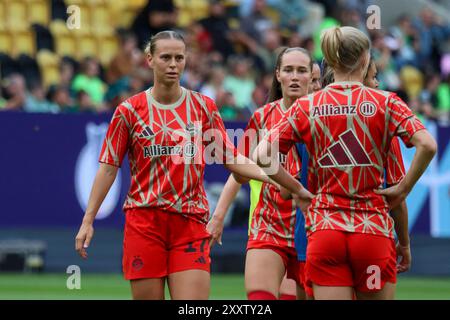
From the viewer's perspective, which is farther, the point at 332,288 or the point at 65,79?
the point at 65,79

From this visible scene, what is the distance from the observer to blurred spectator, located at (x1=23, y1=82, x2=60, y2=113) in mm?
16297

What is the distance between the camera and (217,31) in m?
19.5

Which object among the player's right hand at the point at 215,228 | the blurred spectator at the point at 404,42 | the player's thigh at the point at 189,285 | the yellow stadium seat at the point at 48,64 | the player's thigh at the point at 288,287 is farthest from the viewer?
the blurred spectator at the point at 404,42

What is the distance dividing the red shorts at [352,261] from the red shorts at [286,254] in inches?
69.9

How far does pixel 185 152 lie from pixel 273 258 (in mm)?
1143

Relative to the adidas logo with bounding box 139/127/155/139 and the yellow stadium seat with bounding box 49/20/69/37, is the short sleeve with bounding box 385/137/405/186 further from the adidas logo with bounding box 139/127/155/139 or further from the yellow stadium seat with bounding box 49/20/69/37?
the yellow stadium seat with bounding box 49/20/69/37

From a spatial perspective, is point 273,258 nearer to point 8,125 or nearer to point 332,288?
point 332,288

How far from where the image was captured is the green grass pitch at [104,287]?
13031mm

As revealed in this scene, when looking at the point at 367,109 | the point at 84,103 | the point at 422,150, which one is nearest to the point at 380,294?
the point at 422,150

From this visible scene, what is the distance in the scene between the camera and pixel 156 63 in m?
7.99

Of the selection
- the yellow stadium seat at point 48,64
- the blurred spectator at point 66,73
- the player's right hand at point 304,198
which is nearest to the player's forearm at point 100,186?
the player's right hand at point 304,198

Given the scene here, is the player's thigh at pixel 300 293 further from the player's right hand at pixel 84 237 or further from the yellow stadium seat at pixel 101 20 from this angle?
the yellow stadium seat at pixel 101 20

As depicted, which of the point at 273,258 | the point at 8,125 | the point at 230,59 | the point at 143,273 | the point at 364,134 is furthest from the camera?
the point at 230,59
